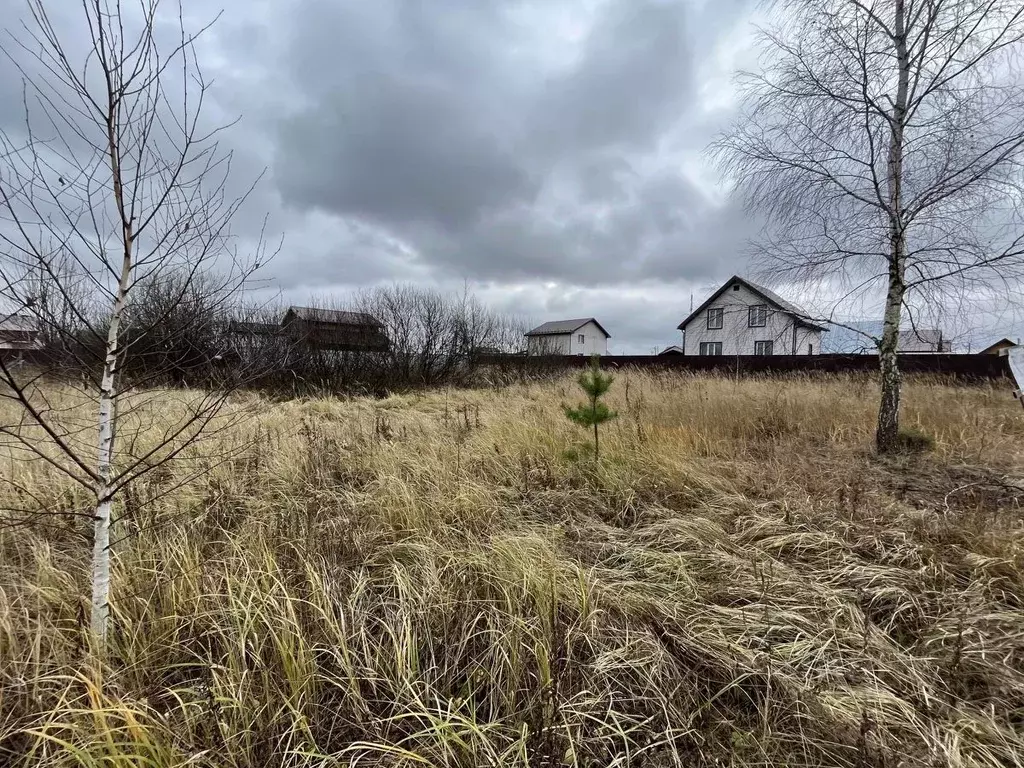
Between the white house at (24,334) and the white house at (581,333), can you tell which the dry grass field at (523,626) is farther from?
the white house at (581,333)

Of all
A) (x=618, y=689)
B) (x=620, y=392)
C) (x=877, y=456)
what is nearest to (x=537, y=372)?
(x=620, y=392)

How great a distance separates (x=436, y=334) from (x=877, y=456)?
13.9 m

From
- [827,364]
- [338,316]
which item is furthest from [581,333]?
[338,316]

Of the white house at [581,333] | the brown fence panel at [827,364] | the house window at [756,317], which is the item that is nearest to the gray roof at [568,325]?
the white house at [581,333]

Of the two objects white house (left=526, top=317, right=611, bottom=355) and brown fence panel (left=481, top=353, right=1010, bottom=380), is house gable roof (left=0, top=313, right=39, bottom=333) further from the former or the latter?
white house (left=526, top=317, right=611, bottom=355)

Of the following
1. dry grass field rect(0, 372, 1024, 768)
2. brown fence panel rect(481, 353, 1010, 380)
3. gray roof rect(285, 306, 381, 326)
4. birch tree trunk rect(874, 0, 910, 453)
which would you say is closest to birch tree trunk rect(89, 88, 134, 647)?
dry grass field rect(0, 372, 1024, 768)

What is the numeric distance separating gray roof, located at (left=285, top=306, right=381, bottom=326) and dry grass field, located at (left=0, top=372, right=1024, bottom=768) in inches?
450

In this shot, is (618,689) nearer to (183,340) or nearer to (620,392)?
(183,340)

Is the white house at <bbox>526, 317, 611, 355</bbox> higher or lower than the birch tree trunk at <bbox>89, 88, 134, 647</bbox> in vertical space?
higher

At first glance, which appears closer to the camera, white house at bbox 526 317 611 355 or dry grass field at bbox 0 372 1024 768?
dry grass field at bbox 0 372 1024 768

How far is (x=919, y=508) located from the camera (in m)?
2.94

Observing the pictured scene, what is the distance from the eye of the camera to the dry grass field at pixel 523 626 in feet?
4.13

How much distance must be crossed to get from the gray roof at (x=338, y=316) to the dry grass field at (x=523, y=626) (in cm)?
1143

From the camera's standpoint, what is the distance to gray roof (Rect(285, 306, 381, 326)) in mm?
14230
